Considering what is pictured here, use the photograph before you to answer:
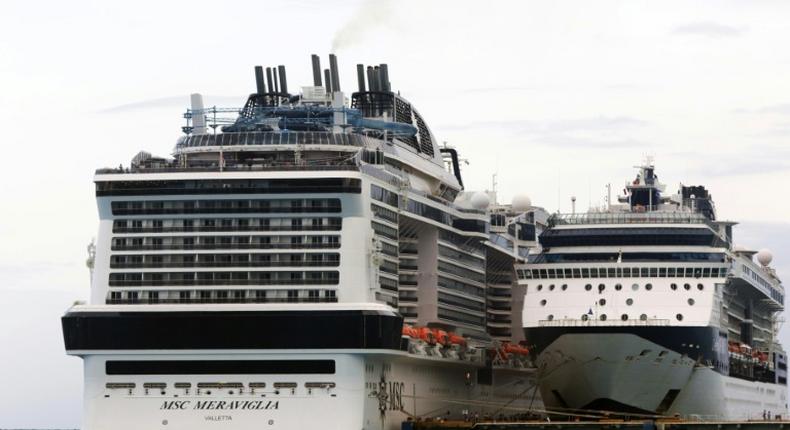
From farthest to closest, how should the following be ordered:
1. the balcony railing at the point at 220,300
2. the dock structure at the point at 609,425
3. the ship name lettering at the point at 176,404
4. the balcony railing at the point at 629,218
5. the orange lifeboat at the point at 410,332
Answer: the balcony railing at the point at 629,218
the orange lifeboat at the point at 410,332
the dock structure at the point at 609,425
the balcony railing at the point at 220,300
the ship name lettering at the point at 176,404

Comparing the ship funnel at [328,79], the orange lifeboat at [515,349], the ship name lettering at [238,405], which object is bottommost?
the ship name lettering at [238,405]

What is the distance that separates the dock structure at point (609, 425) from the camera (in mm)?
87062

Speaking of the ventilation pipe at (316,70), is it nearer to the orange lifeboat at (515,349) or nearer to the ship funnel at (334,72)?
the ship funnel at (334,72)

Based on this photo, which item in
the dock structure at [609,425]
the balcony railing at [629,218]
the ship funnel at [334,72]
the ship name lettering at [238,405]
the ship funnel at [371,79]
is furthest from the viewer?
the ship funnel at [371,79]

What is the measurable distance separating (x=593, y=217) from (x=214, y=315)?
30.2 metres

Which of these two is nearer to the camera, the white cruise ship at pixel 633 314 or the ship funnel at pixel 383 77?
the white cruise ship at pixel 633 314

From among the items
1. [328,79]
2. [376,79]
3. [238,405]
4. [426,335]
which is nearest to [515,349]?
[426,335]

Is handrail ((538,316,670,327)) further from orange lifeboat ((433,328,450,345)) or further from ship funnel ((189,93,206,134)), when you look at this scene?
ship funnel ((189,93,206,134))

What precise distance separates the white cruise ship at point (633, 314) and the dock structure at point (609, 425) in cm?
683

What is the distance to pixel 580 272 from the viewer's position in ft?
338

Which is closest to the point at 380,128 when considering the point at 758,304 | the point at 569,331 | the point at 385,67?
the point at 385,67

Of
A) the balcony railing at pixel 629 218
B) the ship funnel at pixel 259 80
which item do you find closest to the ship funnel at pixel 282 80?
the ship funnel at pixel 259 80

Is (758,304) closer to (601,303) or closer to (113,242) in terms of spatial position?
(601,303)

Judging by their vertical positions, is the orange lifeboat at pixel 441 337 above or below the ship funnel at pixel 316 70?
below
